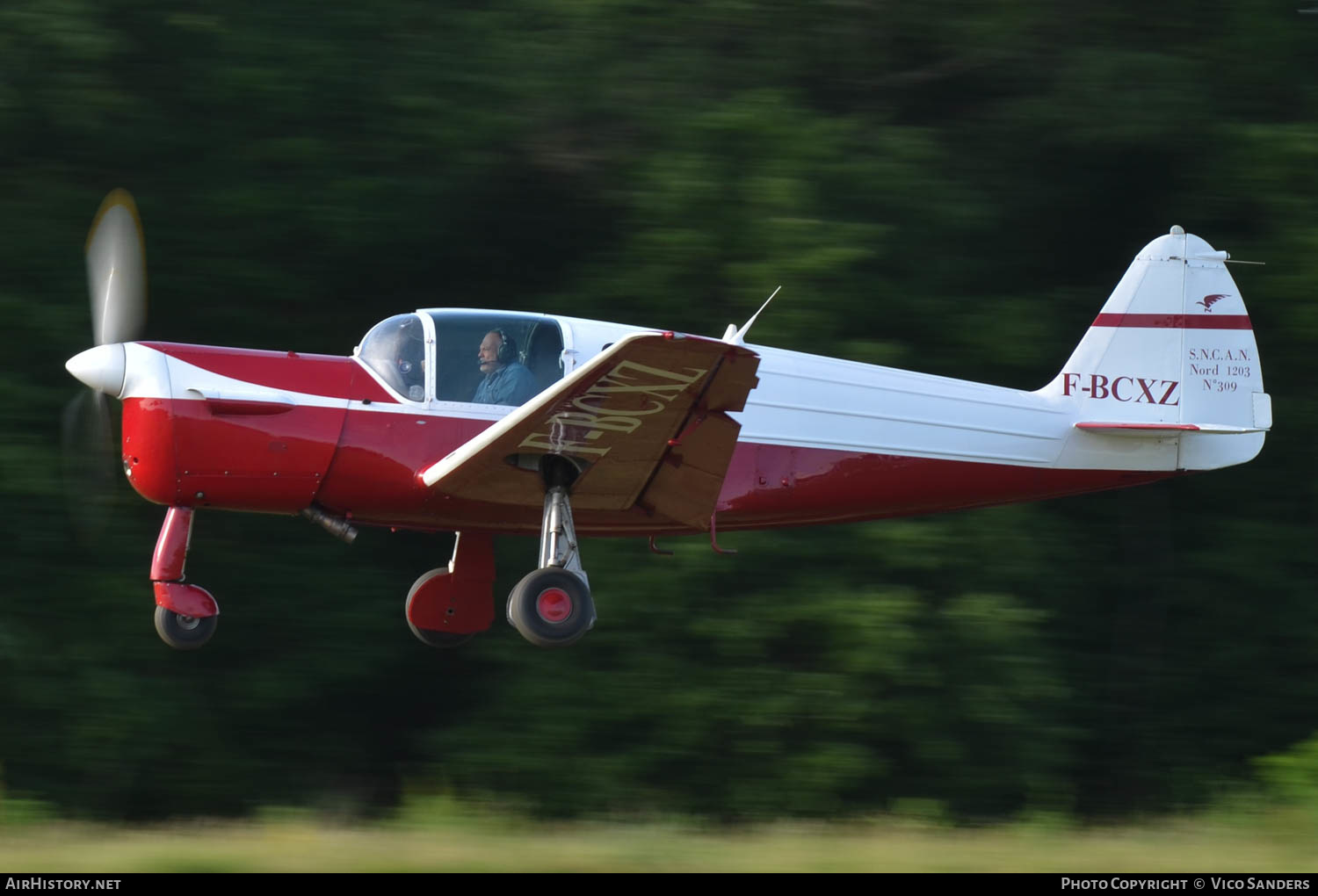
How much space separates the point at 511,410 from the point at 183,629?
6.66 feet

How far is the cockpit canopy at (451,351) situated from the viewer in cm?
740

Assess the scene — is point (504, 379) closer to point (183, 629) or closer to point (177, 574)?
point (177, 574)

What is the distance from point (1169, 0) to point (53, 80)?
924 cm

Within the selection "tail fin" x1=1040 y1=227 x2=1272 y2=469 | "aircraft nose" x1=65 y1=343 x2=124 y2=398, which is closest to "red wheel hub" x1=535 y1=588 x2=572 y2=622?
"aircraft nose" x1=65 y1=343 x2=124 y2=398

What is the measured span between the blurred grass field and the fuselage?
5.20 feet

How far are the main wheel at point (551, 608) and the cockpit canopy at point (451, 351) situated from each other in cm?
95

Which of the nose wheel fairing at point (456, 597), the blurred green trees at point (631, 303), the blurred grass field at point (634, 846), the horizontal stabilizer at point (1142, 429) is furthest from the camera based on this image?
the blurred green trees at point (631, 303)

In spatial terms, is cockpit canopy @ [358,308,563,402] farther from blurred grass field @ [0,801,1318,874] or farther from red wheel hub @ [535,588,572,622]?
blurred grass field @ [0,801,1318,874]

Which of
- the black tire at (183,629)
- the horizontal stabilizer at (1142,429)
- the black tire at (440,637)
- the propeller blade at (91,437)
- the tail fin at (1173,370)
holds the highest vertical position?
the tail fin at (1173,370)

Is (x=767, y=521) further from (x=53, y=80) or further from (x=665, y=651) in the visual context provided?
(x=53, y=80)

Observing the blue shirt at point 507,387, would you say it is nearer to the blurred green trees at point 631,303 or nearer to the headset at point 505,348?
the headset at point 505,348
